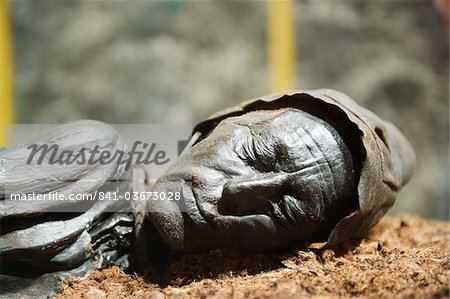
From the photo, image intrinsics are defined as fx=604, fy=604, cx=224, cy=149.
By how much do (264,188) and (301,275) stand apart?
0.27 metres

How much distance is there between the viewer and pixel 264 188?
69.2 inches

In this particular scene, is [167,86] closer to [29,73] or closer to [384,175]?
[29,73]

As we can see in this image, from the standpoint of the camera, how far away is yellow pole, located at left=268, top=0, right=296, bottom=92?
169 inches

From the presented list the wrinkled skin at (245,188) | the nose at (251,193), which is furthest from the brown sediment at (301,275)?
the nose at (251,193)

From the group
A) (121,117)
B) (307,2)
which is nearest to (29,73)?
(121,117)

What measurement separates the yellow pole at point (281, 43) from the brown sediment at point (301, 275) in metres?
2.28

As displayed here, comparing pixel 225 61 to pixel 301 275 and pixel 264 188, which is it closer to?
pixel 264 188

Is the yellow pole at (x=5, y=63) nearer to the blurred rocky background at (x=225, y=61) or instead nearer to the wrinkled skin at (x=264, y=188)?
the blurred rocky background at (x=225, y=61)

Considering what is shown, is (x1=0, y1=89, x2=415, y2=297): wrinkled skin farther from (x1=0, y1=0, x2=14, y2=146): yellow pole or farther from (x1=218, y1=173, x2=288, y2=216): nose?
(x1=0, y1=0, x2=14, y2=146): yellow pole

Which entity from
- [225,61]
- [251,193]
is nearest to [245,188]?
[251,193]

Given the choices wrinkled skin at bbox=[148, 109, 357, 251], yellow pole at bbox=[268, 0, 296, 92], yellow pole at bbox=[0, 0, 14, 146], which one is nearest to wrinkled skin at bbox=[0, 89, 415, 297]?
wrinkled skin at bbox=[148, 109, 357, 251]

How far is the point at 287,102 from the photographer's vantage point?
1.93m

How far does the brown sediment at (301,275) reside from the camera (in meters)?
1.54

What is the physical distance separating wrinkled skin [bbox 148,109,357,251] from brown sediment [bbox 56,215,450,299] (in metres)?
0.06
